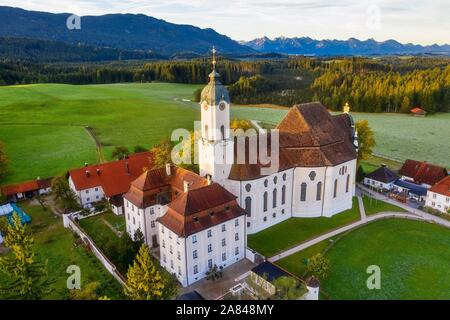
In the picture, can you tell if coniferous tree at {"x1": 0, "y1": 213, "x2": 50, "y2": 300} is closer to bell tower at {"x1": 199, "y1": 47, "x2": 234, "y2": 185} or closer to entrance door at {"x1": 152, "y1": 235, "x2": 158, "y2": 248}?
entrance door at {"x1": 152, "y1": 235, "x2": 158, "y2": 248}

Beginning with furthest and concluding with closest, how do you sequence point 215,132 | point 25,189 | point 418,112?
point 418,112
point 25,189
point 215,132

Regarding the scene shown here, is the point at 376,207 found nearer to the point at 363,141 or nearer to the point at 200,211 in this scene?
the point at 363,141

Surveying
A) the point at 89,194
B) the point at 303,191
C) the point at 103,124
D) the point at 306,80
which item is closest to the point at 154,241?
the point at 89,194

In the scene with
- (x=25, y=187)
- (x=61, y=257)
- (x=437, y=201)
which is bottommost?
(x=61, y=257)

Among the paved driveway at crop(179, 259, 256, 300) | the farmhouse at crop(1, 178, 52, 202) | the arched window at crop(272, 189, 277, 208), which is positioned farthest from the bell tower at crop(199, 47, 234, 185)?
the farmhouse at crop(1, 178, 52, 202)

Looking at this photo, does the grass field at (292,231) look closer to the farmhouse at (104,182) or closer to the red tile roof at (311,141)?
the red tile roof at (311,141)
